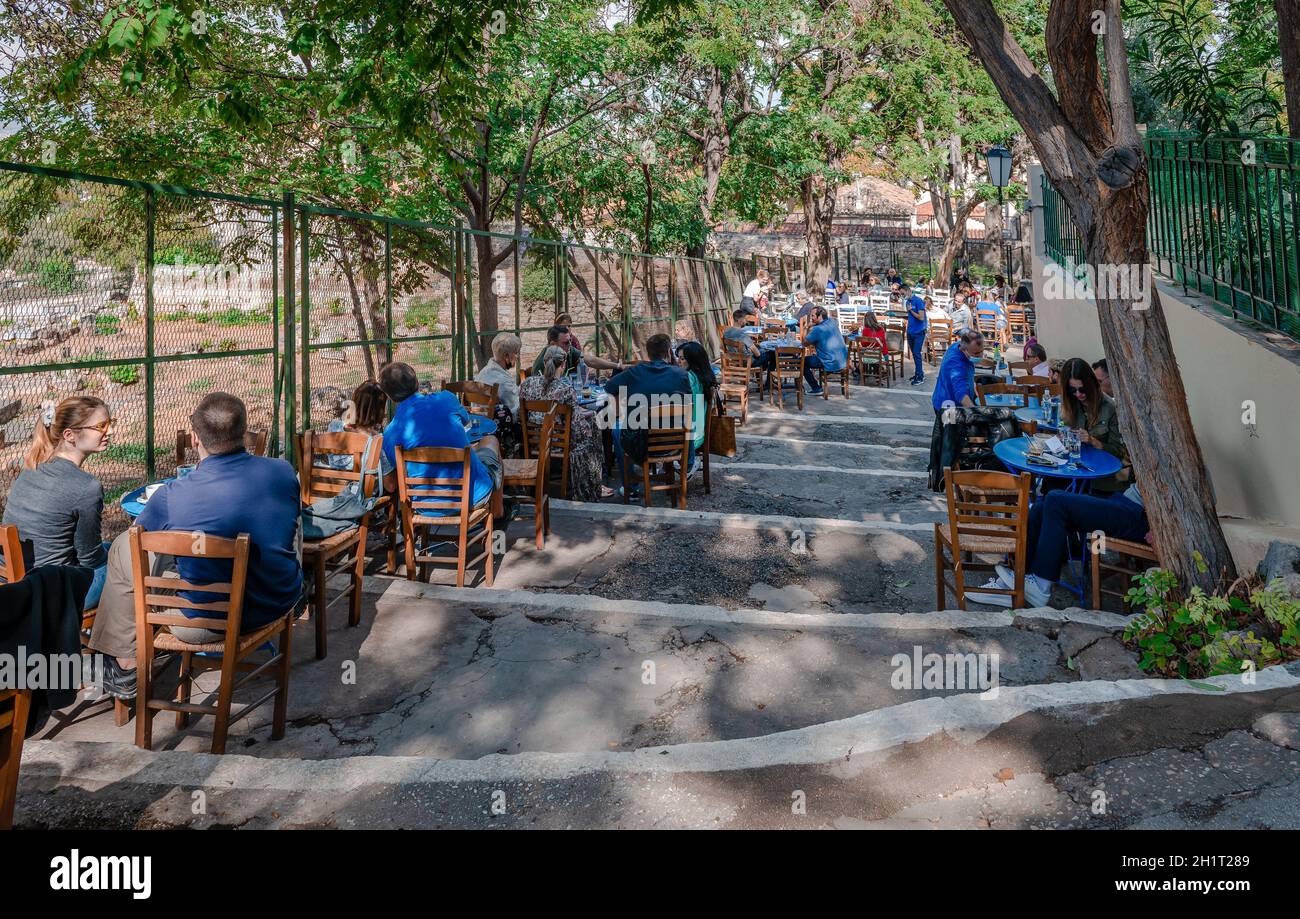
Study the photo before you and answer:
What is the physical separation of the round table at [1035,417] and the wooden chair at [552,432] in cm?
388

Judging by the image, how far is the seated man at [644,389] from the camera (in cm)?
846

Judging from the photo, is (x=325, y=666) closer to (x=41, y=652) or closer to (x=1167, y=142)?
(x=41, y=652)

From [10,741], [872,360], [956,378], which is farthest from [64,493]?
[872,360]

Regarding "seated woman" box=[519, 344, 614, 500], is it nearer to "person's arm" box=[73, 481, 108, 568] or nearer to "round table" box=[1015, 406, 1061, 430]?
"round table" box=[1015, 406, 1061, 430]

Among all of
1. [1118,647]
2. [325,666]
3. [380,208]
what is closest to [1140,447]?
[1118,647]

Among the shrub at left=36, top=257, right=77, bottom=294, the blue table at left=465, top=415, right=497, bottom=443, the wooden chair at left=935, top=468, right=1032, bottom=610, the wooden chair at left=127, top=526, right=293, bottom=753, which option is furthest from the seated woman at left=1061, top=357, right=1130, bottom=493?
the shrub at left=36, top=257, right=77, bottom=294

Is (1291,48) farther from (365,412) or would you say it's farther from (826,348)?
(826,348)

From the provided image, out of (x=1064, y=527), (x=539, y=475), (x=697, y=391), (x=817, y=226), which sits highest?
(x=817, y=226)

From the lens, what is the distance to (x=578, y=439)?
333 inches

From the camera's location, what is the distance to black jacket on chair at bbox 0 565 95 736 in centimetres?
272

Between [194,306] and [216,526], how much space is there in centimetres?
272

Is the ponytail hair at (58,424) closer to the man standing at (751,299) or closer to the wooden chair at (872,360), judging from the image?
the man standing at (751,299)
